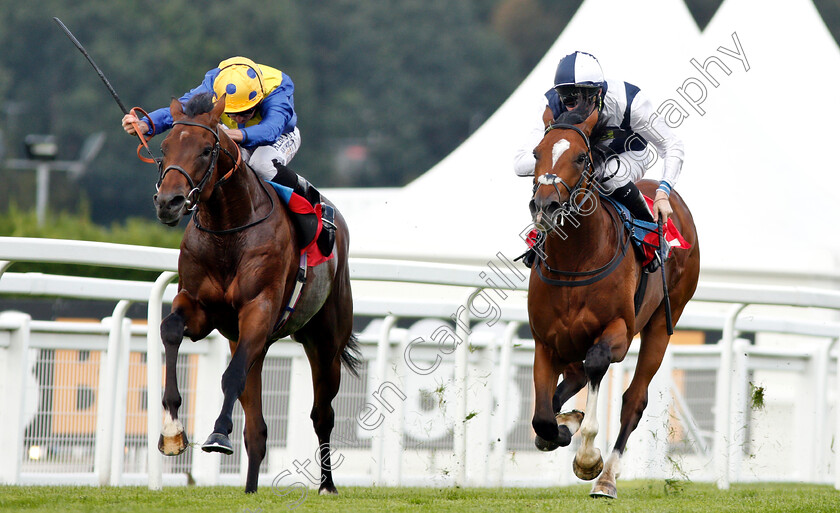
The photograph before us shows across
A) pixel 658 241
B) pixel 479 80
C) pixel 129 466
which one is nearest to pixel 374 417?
pixel 129 466

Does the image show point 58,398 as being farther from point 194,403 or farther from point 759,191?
point 759,191

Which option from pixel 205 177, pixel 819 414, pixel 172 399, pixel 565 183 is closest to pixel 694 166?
pixel 819 414

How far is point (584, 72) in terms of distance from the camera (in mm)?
5586

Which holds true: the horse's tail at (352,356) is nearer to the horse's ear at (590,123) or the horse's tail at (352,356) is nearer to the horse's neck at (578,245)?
the horse's neck at (578,245)

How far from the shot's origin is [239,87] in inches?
237

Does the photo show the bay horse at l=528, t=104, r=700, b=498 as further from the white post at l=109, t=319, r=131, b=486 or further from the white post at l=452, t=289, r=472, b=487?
the white post at l=109, t=319, r=131, b=486

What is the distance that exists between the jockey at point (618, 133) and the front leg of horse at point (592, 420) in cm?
83

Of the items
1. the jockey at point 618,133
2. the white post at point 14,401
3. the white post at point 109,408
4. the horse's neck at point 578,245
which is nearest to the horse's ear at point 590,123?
the jockey at point 618,133

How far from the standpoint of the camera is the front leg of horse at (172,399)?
203 inches

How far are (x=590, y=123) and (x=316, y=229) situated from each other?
4.75ft

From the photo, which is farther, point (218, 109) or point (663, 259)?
point (663, 259)

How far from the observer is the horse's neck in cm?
559

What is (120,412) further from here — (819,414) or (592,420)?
(819,414)

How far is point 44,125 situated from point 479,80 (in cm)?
1732
